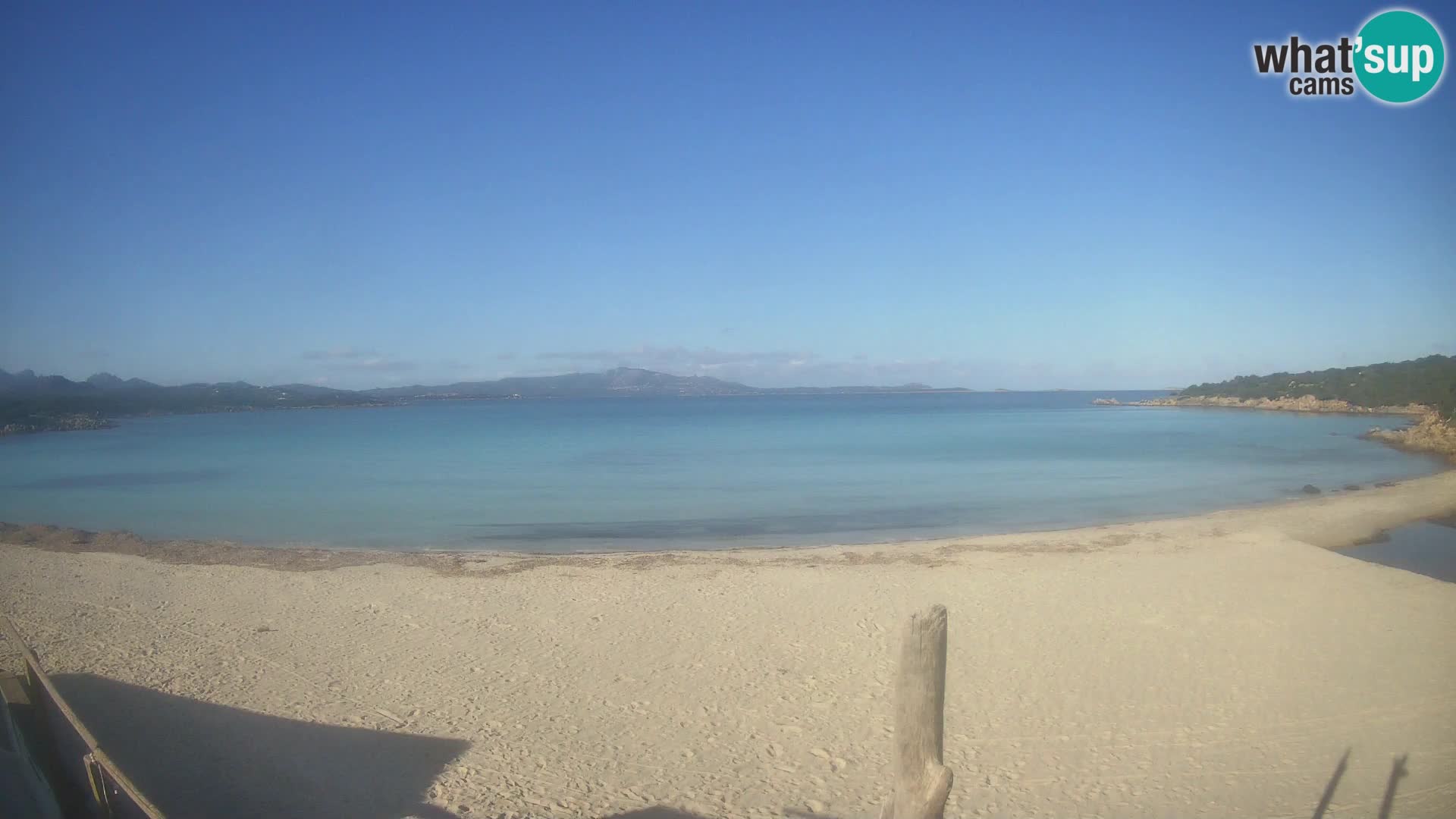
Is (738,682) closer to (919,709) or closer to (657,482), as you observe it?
(919,709)

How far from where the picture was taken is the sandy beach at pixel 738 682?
5551 mm

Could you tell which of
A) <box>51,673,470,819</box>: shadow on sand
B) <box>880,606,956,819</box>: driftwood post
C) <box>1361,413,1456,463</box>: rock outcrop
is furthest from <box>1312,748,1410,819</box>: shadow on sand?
<box>1361,413,1456,463</box>: rock outcrop

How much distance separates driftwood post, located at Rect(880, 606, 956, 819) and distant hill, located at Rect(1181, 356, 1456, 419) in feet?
135

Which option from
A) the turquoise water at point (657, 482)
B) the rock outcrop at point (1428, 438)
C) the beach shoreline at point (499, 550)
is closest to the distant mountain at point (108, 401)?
the turquoise water at point (657, 482)

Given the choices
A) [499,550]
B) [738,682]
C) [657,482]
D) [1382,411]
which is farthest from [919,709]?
[1382,411]

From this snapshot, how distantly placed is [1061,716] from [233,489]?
83.1 ft

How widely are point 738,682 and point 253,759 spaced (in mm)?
3963

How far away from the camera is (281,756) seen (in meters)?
5.94

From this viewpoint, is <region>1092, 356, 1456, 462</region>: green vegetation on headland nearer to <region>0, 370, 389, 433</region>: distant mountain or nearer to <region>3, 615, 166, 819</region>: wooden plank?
<region>3, 615, 166, 819</region>: wooden plank

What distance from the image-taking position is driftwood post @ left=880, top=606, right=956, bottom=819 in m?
3.30

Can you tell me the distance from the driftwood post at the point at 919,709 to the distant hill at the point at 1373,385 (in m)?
41.2

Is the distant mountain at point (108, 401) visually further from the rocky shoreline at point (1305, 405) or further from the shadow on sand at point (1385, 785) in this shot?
the rocky shoreline at point (1305, 405)

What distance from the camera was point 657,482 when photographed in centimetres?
2627

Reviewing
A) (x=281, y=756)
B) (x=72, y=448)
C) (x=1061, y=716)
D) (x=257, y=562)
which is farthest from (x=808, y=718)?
(x=72, y=448)
